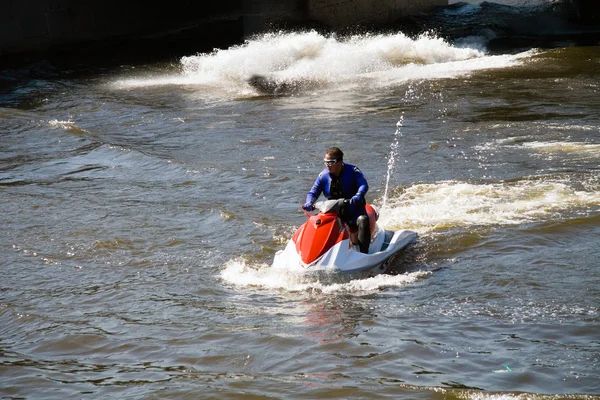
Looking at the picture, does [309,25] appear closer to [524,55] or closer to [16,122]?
[524,55]

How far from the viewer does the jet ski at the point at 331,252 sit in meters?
9.90

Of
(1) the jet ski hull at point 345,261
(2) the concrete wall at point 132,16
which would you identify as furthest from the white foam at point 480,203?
(2) the concrete wall at point 132,16

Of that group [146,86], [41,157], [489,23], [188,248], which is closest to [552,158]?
[188,248]

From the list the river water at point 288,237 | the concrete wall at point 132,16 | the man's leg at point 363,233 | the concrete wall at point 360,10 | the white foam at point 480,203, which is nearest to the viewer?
the river water at point 288,237

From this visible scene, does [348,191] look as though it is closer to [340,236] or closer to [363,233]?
[363,233]

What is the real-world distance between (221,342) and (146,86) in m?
20.2

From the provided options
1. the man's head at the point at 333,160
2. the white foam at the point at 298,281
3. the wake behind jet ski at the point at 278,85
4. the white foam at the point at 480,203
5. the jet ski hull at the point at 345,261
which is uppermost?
the man's head at the point at 333,160

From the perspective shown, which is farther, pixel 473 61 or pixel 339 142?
pixel 473 61

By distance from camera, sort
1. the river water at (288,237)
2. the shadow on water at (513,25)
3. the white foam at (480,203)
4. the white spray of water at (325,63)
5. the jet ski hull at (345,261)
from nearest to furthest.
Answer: the river water at (288,237), the jet ski hull at (345,261), the white foam at (480,203), the white spray of water at (325,63), the shadow on water at (513,25)

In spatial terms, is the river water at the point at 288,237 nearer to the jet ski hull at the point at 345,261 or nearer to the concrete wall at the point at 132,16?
the jet ski hull at the point at 345,261

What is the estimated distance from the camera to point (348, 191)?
1066 centimetres

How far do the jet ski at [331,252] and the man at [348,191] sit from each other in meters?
0.12

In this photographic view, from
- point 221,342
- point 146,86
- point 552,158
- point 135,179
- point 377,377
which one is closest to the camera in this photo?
point 377,377

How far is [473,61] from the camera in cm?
2905
